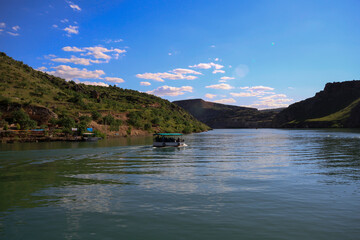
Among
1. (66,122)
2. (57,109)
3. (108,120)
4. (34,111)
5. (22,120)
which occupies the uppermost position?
(57,109)

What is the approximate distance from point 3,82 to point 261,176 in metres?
153

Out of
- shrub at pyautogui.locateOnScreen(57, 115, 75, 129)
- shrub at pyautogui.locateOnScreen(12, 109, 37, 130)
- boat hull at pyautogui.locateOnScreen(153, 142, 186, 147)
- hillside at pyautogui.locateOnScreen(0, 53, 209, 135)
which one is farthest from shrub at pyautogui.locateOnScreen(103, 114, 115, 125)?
boat hull at pyautogui.locateOnScreen(153, 142, 186, 147)

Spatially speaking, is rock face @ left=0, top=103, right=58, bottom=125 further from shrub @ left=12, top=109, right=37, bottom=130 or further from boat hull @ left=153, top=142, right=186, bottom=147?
boat hull @ left=153, top=142, right=186, bottom=147

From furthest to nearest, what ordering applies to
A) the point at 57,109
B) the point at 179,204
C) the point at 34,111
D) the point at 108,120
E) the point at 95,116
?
the point at 108,120 → the point at 95,116 → the point at 57,109 → the point at 34,111 → the point at 179,204

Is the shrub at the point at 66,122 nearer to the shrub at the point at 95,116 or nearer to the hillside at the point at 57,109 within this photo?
the hillside at the point at 57,109

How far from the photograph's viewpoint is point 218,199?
895 inches

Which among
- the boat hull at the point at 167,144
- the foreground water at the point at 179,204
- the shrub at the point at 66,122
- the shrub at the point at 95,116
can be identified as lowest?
the foreground water at the point at 179,204

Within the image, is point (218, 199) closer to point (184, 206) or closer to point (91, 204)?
point (184, 206)

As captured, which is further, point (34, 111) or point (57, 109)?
point (57, 109)

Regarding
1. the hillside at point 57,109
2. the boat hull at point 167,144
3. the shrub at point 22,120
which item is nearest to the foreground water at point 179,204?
the boat hull at point 167,144

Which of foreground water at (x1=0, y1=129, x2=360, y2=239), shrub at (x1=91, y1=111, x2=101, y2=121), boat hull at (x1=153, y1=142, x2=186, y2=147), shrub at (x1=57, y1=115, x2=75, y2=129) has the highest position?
shrub at (x1=91, y1=111, x2=101, y2=121)

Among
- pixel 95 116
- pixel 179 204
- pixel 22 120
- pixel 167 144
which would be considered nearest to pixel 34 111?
pixel 22 120

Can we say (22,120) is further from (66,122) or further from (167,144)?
(167,144)

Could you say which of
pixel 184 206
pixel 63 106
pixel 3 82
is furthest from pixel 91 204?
pixel 3 82
